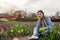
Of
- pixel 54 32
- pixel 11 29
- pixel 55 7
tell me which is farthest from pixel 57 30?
pixel 11 29

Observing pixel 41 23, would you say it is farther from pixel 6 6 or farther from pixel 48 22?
pixel 6 6

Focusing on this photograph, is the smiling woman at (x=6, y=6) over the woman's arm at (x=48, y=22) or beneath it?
over

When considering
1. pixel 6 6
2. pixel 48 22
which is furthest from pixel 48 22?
pixel 6 6

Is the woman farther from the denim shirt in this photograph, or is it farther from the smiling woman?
the smiling woman

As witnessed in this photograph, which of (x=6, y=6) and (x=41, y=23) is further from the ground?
(x=6, y=6)

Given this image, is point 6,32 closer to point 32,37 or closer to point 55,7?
point 32,37

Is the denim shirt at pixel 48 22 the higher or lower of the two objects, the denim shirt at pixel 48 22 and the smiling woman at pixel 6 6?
the lower

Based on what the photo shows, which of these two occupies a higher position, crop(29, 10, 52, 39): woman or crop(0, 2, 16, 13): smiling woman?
crop(0, 2, 16, 13): smiling woman

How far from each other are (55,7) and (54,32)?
31 centimetres

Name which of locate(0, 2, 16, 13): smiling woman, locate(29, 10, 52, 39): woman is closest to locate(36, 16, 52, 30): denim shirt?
locate(29, 10, 52, 39): woman

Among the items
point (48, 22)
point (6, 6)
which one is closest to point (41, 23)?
point (48, 22)

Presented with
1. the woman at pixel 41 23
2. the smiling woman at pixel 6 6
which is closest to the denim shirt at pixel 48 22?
the woman at pixel 41 23

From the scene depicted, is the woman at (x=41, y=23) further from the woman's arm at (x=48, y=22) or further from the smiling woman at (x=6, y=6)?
the smiling woman at (x=6, y=6)

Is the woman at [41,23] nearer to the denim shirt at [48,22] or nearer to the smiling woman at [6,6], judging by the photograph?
the denim shirt at [48,22]
